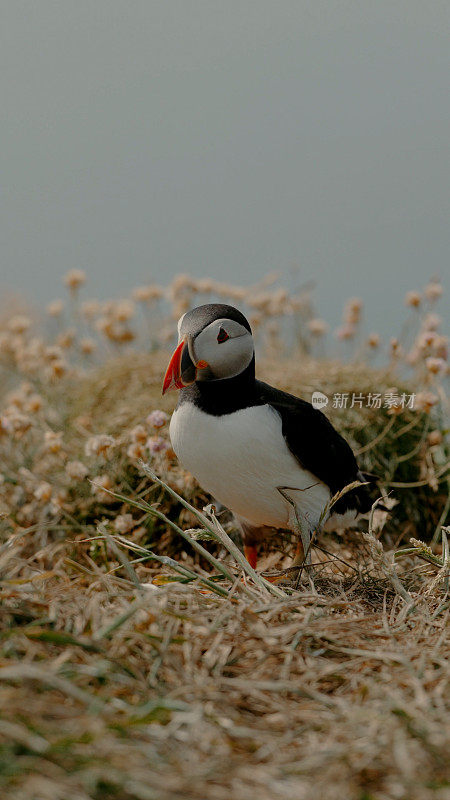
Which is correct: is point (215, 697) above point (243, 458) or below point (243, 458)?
below

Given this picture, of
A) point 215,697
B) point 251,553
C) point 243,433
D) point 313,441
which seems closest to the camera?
point 215,697

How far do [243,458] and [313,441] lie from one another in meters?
0.34

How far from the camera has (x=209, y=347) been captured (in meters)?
3.05

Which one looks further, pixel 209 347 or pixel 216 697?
pixel 209 347

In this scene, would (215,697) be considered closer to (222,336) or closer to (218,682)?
(218,682)

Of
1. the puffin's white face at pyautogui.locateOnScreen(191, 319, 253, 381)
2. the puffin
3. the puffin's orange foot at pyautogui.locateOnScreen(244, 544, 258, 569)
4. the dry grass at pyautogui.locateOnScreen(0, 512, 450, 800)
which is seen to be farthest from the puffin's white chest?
the dry grass at pyautogui.locateOnScreen(0, 512, 450, 800)

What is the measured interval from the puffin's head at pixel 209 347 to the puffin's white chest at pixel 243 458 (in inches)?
6.5

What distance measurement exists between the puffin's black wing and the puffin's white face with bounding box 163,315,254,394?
0.73ft

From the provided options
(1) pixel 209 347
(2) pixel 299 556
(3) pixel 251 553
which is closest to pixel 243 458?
(1) pixel 209 347

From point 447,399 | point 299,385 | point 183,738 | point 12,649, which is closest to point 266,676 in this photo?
point 183,738

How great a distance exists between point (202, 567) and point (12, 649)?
207cm

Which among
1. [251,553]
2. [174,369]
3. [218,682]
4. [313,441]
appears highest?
[174,369]

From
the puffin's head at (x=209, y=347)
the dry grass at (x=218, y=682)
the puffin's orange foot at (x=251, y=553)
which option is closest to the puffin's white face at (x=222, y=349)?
the puffin's head at (x=209, y=347)

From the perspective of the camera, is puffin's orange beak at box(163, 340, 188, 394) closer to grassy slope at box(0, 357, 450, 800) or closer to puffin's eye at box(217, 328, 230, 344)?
puffin's eye at box(217, 328, 230, 344)
